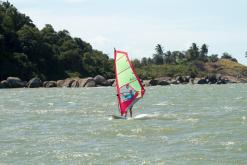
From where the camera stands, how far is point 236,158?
2034cm

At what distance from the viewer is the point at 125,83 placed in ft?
121

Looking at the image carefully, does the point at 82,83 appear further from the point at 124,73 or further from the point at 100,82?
the point at 124,73

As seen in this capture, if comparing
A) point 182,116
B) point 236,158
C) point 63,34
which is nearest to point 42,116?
point 182,116

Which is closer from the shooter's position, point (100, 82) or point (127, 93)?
point (127, 93)

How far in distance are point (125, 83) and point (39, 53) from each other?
106 meters

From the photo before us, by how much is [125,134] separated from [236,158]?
847 cm

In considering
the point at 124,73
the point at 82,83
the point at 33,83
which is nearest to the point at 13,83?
the point at 33,83

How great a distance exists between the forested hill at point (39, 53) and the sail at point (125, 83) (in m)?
90.9

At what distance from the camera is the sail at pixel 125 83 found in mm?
36562

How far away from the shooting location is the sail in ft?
120

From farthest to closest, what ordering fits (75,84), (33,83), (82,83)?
(82,83) < (75,84) < (33,83)

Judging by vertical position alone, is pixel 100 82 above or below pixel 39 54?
below

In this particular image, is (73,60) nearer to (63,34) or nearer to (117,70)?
A: (63,34)

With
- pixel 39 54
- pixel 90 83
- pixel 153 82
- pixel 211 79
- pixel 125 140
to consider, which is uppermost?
pixel 39 54
